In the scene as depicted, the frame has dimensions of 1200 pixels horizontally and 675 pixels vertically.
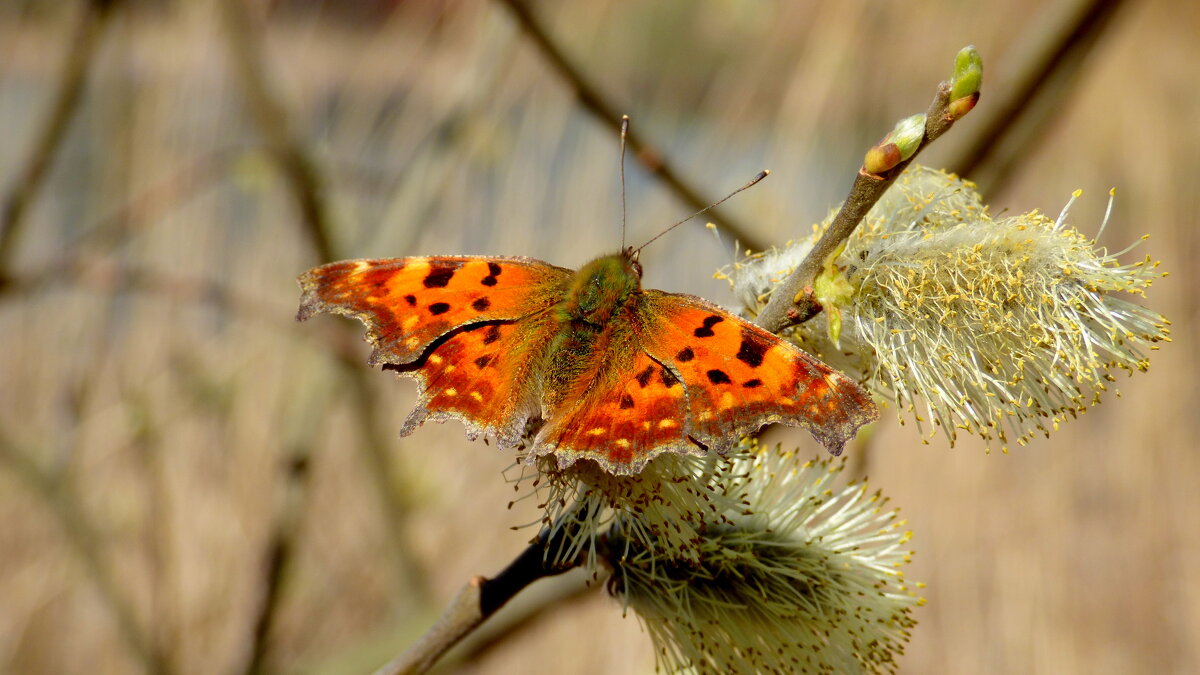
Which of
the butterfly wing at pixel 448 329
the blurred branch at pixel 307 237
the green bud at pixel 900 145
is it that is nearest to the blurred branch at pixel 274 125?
the blurred branch at pixel 307 237

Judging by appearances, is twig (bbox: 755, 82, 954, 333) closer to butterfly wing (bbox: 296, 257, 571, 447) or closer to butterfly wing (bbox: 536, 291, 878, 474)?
butterfly wing (bbox: 536, 291, 878, 474)

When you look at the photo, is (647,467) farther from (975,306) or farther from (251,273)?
(251,273)

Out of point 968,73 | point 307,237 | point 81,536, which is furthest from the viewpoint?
point 81,536

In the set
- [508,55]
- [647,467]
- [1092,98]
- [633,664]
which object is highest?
[1092,98]

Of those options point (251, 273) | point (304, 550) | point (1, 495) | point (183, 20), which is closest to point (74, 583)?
point (1, 495)

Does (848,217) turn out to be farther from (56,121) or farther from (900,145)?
(56,121)

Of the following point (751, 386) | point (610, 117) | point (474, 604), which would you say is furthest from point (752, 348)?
point (610, 117)
